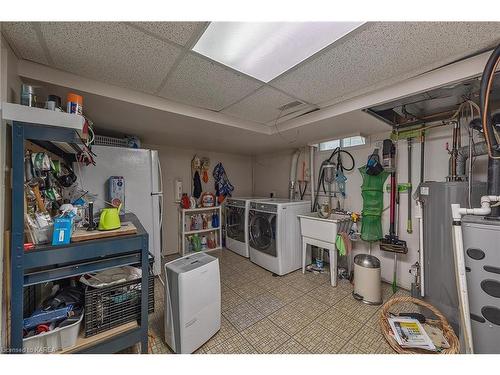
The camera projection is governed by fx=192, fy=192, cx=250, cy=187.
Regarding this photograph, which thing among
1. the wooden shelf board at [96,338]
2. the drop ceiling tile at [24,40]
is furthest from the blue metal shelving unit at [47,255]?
the drop ceiling tile at [24,40]

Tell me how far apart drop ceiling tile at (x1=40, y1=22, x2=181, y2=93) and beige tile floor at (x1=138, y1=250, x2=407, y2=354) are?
2038mm

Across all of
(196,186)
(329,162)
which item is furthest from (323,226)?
(196,186)

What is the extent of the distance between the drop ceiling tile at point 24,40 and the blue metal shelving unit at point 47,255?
0.47 meters

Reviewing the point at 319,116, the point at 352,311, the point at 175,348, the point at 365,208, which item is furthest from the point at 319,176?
the point at 175,348

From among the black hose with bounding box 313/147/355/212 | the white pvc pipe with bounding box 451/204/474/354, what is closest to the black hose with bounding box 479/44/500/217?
the white pvc pipe with bounding box 451/204/474/354

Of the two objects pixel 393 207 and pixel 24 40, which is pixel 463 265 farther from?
pixel 24 40

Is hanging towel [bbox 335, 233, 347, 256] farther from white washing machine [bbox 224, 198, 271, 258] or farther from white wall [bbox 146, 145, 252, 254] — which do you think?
white wall [bbox 146, 145, 252, 254]

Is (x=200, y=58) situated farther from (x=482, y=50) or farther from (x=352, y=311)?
(x=352, y=311)

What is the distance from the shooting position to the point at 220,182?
13.4 feet

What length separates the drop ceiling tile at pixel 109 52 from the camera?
3.25 feet

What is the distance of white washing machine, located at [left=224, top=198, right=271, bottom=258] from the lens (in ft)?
10.9

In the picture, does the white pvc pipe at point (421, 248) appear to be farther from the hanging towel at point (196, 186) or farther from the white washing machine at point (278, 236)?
the hanging towel at point (196, 186)

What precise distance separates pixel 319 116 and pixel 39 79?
2.28 m
